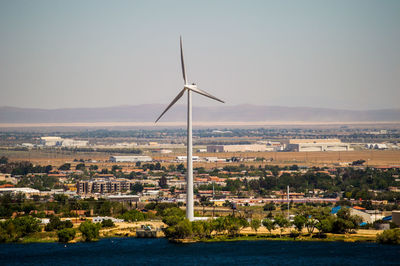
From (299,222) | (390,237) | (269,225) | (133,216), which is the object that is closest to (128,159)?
(133,216)

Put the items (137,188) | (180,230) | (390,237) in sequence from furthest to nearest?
1. (137,188)
2. (180,230)
3. (390,237)

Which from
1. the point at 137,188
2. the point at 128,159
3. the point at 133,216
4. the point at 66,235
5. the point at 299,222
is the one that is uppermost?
the point at 299,222

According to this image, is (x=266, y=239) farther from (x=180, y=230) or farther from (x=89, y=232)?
(x=89, y=232)

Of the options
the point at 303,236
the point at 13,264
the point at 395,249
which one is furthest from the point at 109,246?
the point at 395,249

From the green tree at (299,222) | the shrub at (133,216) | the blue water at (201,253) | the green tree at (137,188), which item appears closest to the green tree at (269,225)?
the green tree at (299,222)

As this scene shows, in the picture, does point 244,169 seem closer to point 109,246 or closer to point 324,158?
point 324,158

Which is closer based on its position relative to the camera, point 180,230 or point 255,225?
point 180,230
